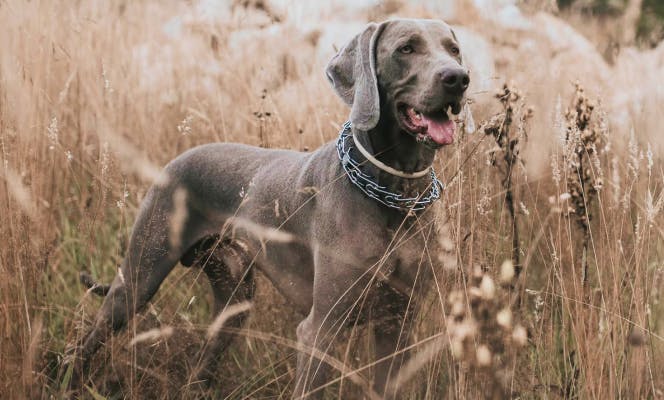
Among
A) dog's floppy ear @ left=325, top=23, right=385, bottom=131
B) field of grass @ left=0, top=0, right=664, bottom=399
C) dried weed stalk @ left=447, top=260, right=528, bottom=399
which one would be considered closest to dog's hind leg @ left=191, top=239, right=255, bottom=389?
field of grass @ left=0, top=0, right=664, bottom=399

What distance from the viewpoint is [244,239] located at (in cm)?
322

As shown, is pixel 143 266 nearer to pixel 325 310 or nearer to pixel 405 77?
pixel 325 310

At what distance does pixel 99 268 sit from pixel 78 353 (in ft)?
3.26

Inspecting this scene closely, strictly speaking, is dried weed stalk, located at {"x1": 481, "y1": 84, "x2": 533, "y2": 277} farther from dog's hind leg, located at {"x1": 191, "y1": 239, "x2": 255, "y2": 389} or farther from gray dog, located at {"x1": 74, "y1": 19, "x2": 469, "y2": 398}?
→ dog's hind leg, located at {"x1": 191, "y1": 239, "x2": 255, "y2": 389}

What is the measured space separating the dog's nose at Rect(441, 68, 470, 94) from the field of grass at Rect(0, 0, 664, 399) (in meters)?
0.16

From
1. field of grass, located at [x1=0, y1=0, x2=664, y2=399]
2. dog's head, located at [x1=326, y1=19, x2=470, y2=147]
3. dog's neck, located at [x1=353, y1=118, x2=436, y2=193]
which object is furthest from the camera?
dog's neck, located at [x1=353, y1=118, x2=436, y2=193]

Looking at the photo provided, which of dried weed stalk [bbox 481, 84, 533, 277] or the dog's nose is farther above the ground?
the dog's nose

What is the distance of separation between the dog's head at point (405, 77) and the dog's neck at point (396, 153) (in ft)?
0.19

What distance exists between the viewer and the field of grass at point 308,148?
95.1 inches

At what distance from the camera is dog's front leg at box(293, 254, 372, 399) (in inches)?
104

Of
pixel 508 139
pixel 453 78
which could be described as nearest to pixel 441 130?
pixel 453 78

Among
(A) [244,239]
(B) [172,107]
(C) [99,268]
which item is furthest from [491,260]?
(B) [172,107]

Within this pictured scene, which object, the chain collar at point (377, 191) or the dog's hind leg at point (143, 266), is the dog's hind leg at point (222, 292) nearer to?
the dog's hind leg at point (143, 266)

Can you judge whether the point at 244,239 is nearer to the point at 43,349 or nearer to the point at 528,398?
the point at 43,349
